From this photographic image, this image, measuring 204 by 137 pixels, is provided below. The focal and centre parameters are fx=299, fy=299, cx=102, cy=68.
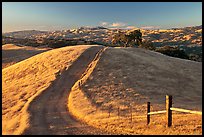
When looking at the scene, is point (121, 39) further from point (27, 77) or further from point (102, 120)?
point (102, 120)

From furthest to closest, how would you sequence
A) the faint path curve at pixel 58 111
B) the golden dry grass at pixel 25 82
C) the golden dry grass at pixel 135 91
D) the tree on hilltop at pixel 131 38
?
1. the tree on hilltop at pixel 131 38
2. the golden dry grass at pixel 25 82
3. the faint path curve at pixel 58 111
4. the golden dry grass at pixel 135 91

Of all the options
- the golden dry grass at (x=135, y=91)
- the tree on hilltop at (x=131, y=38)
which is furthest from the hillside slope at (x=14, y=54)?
the tree on hilltop at (x=131, y=38)

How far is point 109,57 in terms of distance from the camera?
137 ft

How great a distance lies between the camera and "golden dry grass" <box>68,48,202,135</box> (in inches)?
715

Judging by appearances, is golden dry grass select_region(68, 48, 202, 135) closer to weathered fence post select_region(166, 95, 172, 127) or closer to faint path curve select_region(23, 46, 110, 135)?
weathered fence post select_region(166, 95, 172, 127)

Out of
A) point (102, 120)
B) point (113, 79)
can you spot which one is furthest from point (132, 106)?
point (113, 79)

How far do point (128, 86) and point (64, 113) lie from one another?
9124 mm

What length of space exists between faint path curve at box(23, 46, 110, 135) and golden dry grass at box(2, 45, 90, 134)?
27.0 inches

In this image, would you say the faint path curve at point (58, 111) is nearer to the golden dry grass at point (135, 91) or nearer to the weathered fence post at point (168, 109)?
the golden dry grass at point (135, 91)

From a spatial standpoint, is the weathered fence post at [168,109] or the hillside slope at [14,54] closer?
the weathered fence post at [168,109]

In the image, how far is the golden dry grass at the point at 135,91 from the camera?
1817cm

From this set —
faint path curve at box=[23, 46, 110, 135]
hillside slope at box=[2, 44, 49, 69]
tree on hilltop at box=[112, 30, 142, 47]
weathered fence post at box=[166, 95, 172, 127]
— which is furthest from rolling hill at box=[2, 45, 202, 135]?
tree on hilltop at box=[112, 30, 142, 47]

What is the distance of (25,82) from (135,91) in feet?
44.8

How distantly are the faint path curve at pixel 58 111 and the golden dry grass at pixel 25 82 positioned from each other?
69 cm
